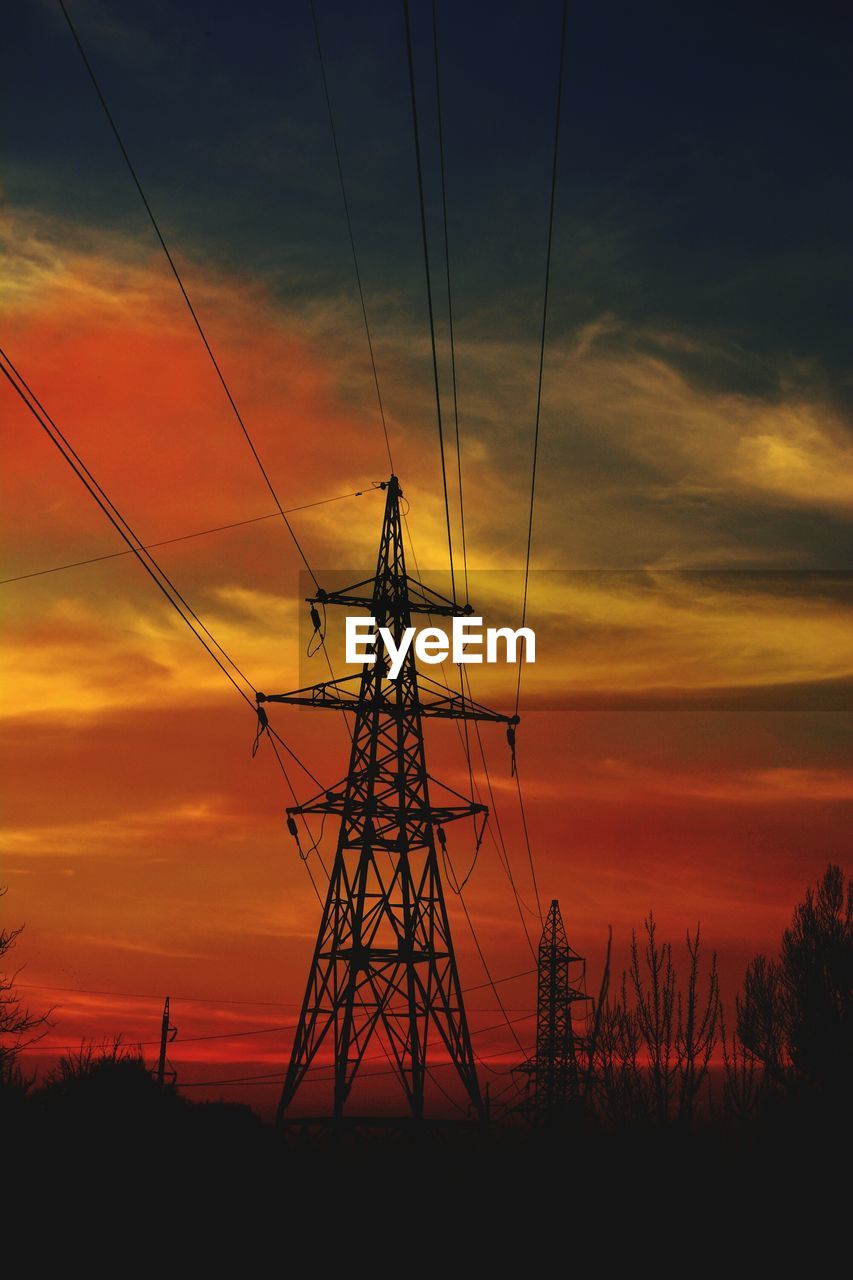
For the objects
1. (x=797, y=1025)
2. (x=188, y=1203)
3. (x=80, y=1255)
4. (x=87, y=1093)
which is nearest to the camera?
(x=80, y=1255)

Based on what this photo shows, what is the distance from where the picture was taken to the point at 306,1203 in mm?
31547

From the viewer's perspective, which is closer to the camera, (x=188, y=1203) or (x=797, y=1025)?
(x=188, y=1203)

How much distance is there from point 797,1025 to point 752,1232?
30754mm

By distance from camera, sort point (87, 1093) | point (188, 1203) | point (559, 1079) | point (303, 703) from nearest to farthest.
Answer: point (188, 1203) → point (303, 703) → point (87, 1093) → point (559, 1079)

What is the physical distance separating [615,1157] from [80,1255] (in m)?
12.0

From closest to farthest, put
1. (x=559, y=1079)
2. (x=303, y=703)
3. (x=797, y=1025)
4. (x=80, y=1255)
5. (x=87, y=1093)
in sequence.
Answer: (x=80, y=1255) → (x=303, y=703) → (x=87, y=1093) → (x=797, y=1025) → (x=559, y=1079)

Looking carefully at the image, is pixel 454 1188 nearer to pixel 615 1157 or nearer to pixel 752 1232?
pixel 615 1157

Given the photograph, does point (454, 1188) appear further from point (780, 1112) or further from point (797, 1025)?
point (797, 1025)

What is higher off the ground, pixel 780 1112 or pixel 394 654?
pixel 394 654

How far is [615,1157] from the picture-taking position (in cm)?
3128

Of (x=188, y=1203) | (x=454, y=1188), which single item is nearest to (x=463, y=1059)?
(x=454, y=1188)

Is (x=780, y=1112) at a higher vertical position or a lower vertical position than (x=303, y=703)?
lower

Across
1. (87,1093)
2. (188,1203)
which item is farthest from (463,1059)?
(87,1093)

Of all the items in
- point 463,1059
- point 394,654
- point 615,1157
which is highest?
point 394,654
